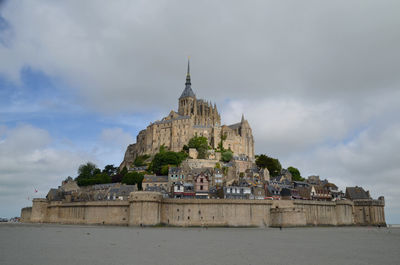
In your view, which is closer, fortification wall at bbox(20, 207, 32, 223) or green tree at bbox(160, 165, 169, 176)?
fortification wall at bbox(20, 207, 32, 223)

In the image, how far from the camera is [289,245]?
108 ft

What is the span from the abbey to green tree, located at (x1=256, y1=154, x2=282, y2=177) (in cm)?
534

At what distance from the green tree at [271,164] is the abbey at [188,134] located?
5.34 metres

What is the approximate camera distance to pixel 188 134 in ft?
322

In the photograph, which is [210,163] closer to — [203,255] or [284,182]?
[284,182]

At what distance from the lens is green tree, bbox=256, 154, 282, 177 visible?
9000 centimetres

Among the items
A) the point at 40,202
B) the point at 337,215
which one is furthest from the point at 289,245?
the point at 40,202

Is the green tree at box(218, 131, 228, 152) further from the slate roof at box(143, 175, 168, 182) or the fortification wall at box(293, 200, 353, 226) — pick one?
the fortification wall at box(293, 200, 353, 226)

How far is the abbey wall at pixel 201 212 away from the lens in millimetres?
53875

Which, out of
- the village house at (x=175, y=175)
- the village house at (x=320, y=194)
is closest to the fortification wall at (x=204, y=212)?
the village house at (x=175, y=175)

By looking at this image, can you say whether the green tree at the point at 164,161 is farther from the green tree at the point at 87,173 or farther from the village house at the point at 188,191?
the village house at the point at 188,191

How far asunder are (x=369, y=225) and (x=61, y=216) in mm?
53492

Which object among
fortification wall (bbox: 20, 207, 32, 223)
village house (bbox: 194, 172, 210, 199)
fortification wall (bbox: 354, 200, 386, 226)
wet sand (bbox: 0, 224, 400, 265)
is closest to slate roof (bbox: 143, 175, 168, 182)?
village house (bbox: 194, 172, 210, 199)

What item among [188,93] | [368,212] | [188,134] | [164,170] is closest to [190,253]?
[368,212]
